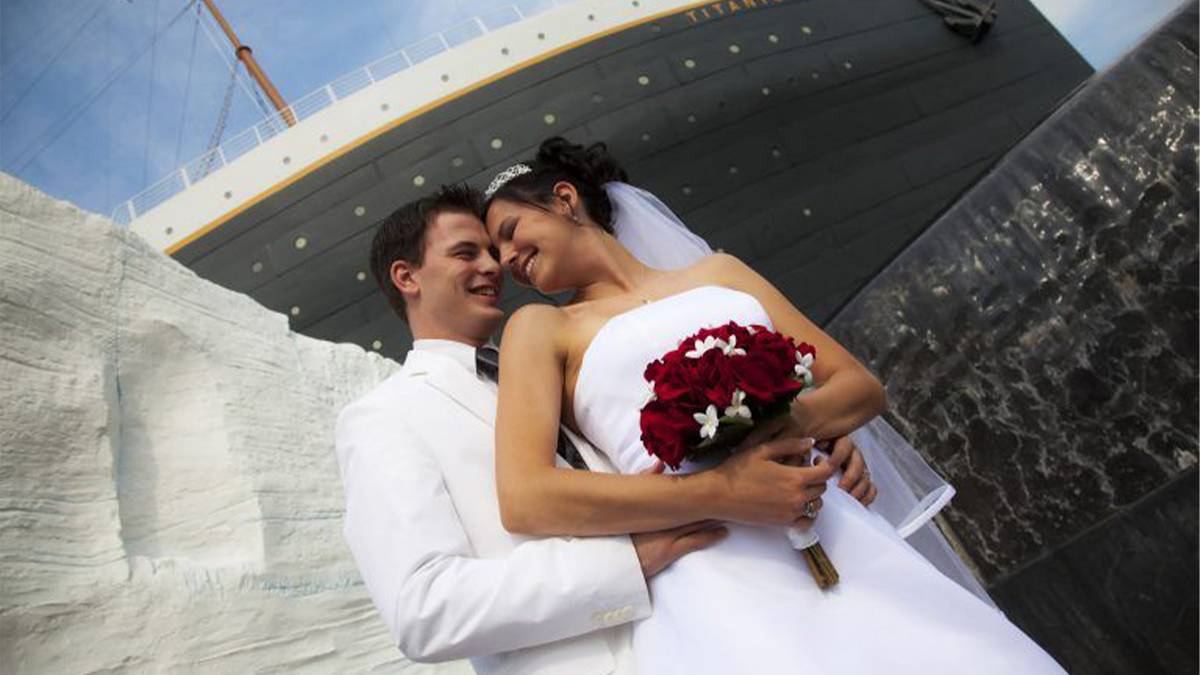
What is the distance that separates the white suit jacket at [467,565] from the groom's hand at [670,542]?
0.02 metres

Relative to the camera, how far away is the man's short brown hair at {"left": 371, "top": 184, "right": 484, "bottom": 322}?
6.33ft

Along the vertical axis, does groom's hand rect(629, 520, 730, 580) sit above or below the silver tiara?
below

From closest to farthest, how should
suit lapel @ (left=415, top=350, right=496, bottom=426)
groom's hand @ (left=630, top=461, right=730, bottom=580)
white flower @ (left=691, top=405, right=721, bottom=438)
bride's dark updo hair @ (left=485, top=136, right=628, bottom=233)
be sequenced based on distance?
white flower @ (left=691, top=405, right=721, bottom=438) → groom's hand @ (left=630, top=461, right=730, bottom=580) → suit lapel @ (left=415, top=350, right=496, bottom=426) → bride's dark updo hair @ (left=485, top=136, right=628, bottom=233)

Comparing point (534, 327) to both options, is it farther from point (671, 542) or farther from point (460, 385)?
point (671, 542)

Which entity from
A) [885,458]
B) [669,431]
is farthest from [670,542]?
[885,458]

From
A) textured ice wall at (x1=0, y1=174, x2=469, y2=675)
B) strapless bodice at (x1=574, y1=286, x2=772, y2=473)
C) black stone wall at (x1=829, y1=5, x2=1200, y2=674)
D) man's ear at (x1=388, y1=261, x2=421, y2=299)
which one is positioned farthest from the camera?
black stone wall at (x1=829, y1=5, x2=1200, y2=674)

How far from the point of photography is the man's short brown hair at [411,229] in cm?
193

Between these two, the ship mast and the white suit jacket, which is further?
the ship mast

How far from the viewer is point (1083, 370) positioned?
301 centimetres

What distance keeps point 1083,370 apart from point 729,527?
94.6 inches

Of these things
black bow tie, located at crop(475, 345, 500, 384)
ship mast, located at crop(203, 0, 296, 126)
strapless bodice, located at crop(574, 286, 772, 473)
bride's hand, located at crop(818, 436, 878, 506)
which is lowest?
bride's hand, located at crop(818, 436, 878, 506)

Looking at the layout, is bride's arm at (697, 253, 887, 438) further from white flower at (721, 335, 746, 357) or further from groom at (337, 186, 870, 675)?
white flower at (721, 335, 746, 357)

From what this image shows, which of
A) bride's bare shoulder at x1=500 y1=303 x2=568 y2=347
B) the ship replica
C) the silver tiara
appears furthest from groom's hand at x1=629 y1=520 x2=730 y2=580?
the ship replica

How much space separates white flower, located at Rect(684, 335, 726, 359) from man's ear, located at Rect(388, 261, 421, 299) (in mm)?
942
